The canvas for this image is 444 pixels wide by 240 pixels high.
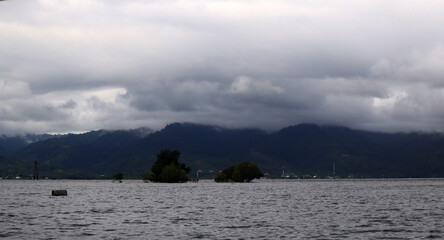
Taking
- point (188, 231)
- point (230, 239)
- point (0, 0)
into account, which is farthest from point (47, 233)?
point (0, 0)

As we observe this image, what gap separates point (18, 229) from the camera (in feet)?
237

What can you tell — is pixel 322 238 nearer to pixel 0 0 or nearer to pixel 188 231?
pixel 188 231

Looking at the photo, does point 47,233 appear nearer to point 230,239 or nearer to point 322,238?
point 230,239

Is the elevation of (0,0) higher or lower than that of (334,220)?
higher

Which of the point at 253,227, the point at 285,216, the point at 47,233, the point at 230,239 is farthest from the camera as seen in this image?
the point at 285,216

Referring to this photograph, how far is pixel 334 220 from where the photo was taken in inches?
3438

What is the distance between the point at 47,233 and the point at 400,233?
43.7m

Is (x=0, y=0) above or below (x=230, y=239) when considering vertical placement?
above

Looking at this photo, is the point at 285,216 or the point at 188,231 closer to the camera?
the point at 188,231

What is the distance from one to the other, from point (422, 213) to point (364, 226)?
29101mm

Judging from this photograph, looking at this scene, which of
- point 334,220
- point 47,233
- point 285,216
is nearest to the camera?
point 47,233

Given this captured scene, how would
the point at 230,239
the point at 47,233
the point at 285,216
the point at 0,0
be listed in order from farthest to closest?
the point at 285,216, the point at 47,233, the point at 230,239, the point at 0,0

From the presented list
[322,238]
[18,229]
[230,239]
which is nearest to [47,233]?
[18,229]

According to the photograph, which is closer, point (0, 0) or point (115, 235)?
point (0, 0)
